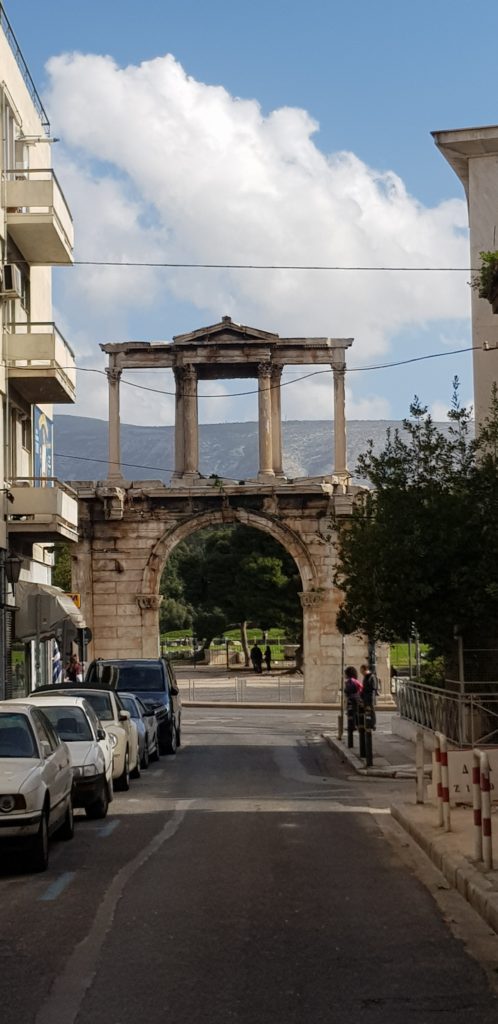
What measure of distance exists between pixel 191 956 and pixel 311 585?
43.9 meters

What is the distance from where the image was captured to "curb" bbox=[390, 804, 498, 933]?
31.0 ft

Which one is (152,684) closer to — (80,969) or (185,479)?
(80,969)

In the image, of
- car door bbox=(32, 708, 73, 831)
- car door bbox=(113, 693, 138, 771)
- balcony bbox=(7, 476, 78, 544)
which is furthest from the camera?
balcony bbox=(7, 476, 78, 544)

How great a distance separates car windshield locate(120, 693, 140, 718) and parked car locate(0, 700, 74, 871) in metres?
9.63

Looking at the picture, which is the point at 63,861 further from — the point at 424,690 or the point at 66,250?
the point at 66,250

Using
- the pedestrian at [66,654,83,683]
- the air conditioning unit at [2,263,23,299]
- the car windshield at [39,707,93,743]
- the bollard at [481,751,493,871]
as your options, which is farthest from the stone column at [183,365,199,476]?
the bollard at [481,751,493,871]

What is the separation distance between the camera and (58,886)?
11.1m

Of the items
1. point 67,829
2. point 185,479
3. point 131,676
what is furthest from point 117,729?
point 185,479

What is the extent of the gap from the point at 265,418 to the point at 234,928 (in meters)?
43.8

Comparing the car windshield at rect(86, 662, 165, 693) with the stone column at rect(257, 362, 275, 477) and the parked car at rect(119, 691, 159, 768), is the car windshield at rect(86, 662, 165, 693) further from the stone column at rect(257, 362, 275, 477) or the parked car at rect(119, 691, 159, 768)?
the stone column at rect(257, 362, 275, 477)

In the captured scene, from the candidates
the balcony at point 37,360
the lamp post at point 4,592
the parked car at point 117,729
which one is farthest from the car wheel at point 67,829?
the balcony at point 37,360

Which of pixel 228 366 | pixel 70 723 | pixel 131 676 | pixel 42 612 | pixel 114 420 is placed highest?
pixel 228 366

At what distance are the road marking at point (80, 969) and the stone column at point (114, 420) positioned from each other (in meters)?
41.7

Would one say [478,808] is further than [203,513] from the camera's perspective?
No
